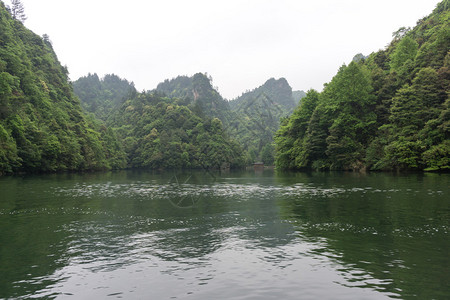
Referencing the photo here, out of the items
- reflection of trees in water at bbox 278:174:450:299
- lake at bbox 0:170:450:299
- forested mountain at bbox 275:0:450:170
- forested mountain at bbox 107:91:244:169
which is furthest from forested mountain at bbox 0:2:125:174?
reflection of trees in water at bbox 278:174:450:299

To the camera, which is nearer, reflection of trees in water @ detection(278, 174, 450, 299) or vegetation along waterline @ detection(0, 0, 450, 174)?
reflection of trees in water @ detection(278, 174, 450, 299)

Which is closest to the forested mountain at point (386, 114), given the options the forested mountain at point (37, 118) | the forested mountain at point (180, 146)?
the forested mountain at point (37, 118)

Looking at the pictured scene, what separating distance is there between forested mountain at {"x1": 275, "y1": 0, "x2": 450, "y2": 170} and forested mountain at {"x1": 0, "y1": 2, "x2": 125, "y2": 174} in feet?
211

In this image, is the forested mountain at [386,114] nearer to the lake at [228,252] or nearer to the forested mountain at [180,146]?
the lake at [228,252]

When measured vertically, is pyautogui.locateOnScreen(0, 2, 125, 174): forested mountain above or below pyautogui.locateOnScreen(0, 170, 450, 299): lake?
above

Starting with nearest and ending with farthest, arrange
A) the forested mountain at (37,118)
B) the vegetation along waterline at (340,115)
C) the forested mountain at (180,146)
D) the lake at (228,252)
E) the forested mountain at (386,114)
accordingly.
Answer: the lake at (228,252) → the forested mountain at (386,114) → the vegetation along waterline at (340,115) → the forested mountain at (37,118) → the forested mountain at (180,146)

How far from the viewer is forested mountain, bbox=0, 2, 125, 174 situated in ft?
248

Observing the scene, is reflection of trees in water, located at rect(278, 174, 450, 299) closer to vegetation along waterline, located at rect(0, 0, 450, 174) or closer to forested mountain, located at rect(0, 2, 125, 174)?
vegetation along waterline, located at rect(0, 0, 450, 174)

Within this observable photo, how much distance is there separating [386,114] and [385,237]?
7684 centimetres

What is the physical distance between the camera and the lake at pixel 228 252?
34.6 ft

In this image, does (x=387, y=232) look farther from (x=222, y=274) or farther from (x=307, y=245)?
(x=222, y=274)

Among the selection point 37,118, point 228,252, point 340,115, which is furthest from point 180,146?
point 228,252

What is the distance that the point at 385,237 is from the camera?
Result: 16562mm

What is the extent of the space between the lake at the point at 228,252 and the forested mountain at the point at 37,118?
57.9 m
